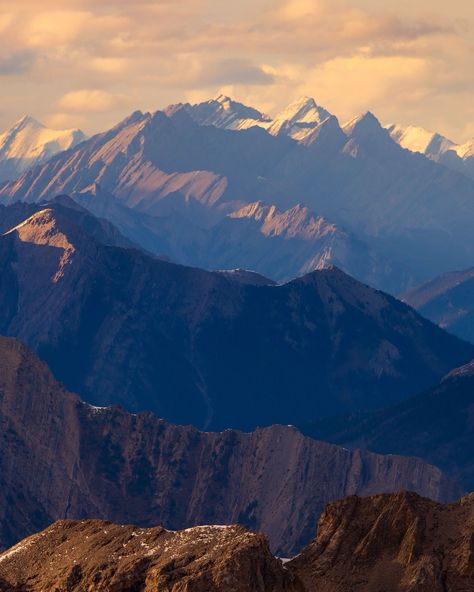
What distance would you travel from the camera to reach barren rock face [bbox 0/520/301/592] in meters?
78.4

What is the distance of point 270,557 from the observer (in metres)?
79.4

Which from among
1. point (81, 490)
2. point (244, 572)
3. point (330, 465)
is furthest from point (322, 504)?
point (244, 572)

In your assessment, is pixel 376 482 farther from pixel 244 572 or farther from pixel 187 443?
pixel 244 572

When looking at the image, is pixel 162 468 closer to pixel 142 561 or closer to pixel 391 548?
pixel 391 548

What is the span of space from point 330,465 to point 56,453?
23.5 meters

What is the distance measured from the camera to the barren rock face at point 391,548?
8250 cm

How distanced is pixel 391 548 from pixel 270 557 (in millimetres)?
7971

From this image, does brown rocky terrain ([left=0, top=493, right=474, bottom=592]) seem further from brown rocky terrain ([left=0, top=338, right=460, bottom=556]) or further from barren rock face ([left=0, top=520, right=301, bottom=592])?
brown rocky terrain ([left=0, top=338, right=460, bottom=556])

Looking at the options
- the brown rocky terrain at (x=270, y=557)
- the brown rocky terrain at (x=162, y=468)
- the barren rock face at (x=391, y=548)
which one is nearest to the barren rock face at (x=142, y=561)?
the brown rocky terrain at (x=270, y=557)

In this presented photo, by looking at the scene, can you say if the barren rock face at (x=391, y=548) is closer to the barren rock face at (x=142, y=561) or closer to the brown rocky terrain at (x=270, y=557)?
the brown rocky terrain at (x=270, y=557)

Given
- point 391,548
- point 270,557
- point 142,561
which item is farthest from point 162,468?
point 270,557

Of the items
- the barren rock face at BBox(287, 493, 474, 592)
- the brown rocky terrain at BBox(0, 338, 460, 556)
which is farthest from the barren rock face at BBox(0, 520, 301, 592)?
the brown rocky terrain at BBox(0, 338, 460, 556)

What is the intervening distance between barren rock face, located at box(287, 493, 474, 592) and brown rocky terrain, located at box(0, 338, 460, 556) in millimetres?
95548

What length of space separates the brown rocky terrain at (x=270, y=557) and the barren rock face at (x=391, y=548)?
4 cm
